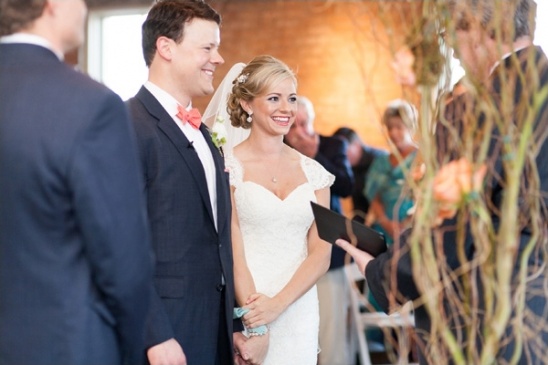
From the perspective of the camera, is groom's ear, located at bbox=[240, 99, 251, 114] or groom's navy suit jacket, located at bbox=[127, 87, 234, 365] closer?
groom's navy suit jacket, located at bbox=[127, 87, 234, 365]

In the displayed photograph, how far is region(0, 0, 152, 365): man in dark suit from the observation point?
1919 millimetres

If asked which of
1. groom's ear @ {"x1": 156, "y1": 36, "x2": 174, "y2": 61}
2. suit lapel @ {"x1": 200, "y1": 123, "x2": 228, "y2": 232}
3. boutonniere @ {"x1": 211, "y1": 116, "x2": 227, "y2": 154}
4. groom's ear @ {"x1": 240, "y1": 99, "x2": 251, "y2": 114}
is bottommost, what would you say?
suit lapel @ {"x1": 200, "y1": 123, "x2": 228, "y2": 232}

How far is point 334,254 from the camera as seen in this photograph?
5.25m

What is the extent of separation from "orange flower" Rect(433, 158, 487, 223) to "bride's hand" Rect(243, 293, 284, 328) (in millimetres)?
1771

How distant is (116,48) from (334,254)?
4039 millimetres

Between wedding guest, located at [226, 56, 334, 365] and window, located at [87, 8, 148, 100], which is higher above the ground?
window, located at [87, 8, 148, 100]

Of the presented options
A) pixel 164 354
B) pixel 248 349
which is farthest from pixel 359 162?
pixel 164 354

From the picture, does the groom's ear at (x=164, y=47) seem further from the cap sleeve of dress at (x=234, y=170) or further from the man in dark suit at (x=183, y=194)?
the cap sleeve of dress at (x=234, y=170)

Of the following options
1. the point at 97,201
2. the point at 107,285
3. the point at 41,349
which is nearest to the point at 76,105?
the point at 97,201

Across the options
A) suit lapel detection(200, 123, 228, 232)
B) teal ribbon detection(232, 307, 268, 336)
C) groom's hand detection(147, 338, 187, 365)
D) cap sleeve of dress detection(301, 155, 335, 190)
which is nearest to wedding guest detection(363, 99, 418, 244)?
cap sleeve of dress detection(301, 155, 335, 190)

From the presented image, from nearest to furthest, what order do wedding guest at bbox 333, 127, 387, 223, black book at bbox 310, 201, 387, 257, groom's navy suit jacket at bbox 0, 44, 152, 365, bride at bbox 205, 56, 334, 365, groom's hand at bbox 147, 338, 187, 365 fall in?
groom's navy suit jacket at bbox 0, 44, 152, 365 → groom's hand at bbox 147, 338, 187, 365 → black book at bbox 310, 201, 387, 257 → bride at bbox 205, 56, 334, 365 → wedding guest at bbox 333, 127, 387, 223

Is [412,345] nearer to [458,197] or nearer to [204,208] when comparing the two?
[204,208]

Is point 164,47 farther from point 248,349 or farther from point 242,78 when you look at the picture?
point 248,349

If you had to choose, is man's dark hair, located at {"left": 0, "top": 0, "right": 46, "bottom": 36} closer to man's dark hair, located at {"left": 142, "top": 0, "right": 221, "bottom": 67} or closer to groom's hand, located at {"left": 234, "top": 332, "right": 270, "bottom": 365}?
man's dark hair, located at {"left": 142, "top": 0, "right": 221, "bottom": 67}
